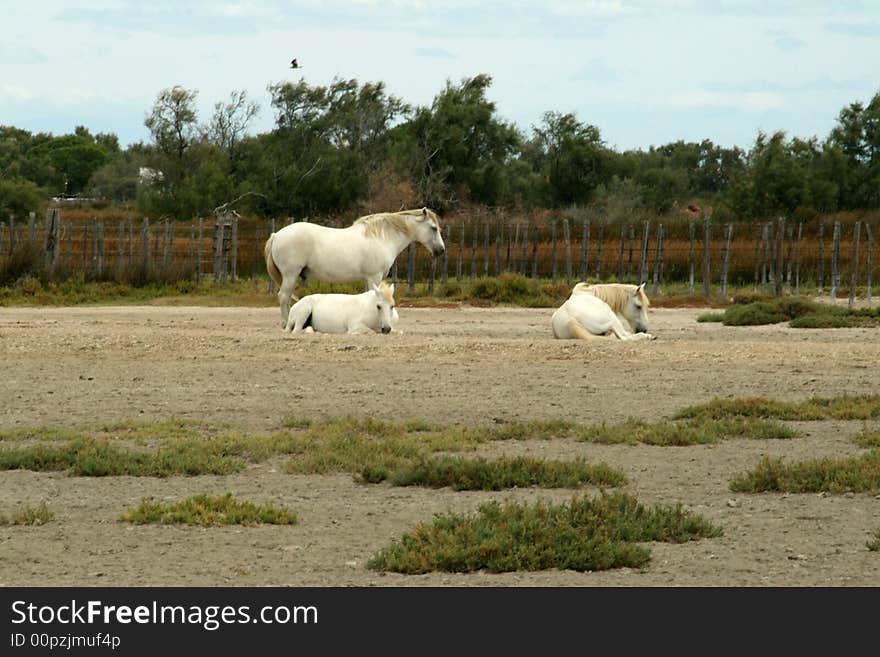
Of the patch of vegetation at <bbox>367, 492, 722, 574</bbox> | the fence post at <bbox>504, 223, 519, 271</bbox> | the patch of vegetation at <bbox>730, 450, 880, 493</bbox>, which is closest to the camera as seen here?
the patch of vegetation at <bbox>367, 492, 722, 574</bbox>

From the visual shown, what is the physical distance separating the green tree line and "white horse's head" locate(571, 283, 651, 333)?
1237 inches

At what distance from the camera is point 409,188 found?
53.6 meters

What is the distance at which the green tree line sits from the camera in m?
52.2

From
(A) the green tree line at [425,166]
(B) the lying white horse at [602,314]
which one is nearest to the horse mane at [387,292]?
(B) the lying white horse at [602,314]

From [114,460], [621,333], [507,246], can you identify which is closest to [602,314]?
[621,333]

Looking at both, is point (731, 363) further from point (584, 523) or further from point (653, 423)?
point (584, 523)

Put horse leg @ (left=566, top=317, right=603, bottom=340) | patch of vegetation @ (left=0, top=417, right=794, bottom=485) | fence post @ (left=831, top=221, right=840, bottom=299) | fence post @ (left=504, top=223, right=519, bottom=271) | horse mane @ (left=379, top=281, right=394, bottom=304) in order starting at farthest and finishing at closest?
fence post @ (left=504, top=223, right=519, bottom=271) < fence post @ (left=831, top=221, right=840, bottom=299) < horse mane @ (left=379, top=281, right=394, bottom=304) < horse leg @ (left=566, top=317, right=603, bottom=340) < patch of vegetation @ (left=0, top=417, right=794, bottom=485)

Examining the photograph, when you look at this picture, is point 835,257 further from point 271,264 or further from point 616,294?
point 271,264

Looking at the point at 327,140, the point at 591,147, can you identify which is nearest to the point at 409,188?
the point at 327,140

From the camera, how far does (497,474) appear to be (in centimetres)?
915

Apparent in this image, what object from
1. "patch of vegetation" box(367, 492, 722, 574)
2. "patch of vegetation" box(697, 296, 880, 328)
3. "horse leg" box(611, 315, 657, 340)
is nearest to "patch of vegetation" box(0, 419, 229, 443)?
"patch of vegetation" box(367, 492, 722, 574)

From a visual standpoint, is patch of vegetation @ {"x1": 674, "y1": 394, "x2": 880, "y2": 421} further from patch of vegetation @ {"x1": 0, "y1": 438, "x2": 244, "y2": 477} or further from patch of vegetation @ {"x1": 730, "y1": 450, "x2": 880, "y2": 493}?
patch of vegetation @ {"x1": 0, "y1": 438, "x2": 244, "y2": 477}

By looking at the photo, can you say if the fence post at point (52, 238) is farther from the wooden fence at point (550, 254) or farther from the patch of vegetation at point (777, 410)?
the patch of vegetation at point (777, 410)

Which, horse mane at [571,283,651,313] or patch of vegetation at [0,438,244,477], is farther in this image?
horse mane at [571,283,651,313]
